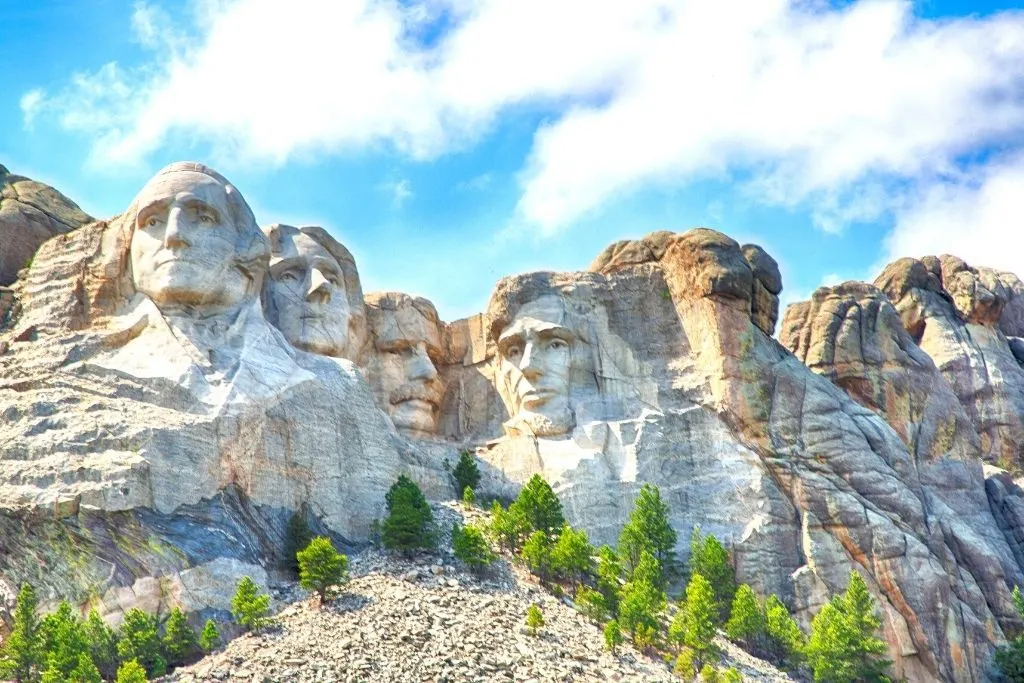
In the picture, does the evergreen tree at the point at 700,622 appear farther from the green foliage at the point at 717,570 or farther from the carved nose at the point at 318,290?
the carved nose at the point at 318,290

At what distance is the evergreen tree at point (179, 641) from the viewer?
1640 inches

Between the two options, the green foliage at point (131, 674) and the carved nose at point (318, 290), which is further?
the carved nose at point (318, 290)

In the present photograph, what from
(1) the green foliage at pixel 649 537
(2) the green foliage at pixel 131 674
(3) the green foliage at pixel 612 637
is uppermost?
(1) the green foliage at pixel 649 537

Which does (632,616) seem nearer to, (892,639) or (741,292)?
(892,639)

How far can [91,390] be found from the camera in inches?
1864

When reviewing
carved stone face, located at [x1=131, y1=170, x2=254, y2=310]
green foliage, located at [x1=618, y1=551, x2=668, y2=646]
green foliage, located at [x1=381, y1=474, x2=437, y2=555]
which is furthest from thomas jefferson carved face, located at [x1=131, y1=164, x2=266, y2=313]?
green foliage, located at [x1=618, y1=551, x2=668, y2=646]

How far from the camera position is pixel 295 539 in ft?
154

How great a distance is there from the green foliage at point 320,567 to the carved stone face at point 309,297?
1045 cm

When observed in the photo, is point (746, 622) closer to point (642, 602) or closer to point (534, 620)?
point (642, 602)

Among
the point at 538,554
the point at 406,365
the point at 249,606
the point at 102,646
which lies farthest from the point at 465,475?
the point at 102,646

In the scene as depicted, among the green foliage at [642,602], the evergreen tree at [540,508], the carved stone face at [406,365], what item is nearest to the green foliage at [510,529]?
the evergreen tree at [540,508]

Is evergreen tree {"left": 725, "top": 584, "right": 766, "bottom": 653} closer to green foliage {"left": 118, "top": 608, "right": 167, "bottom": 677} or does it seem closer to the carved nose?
the carved nose

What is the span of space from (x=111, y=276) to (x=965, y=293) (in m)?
33.8

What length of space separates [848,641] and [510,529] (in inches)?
351
